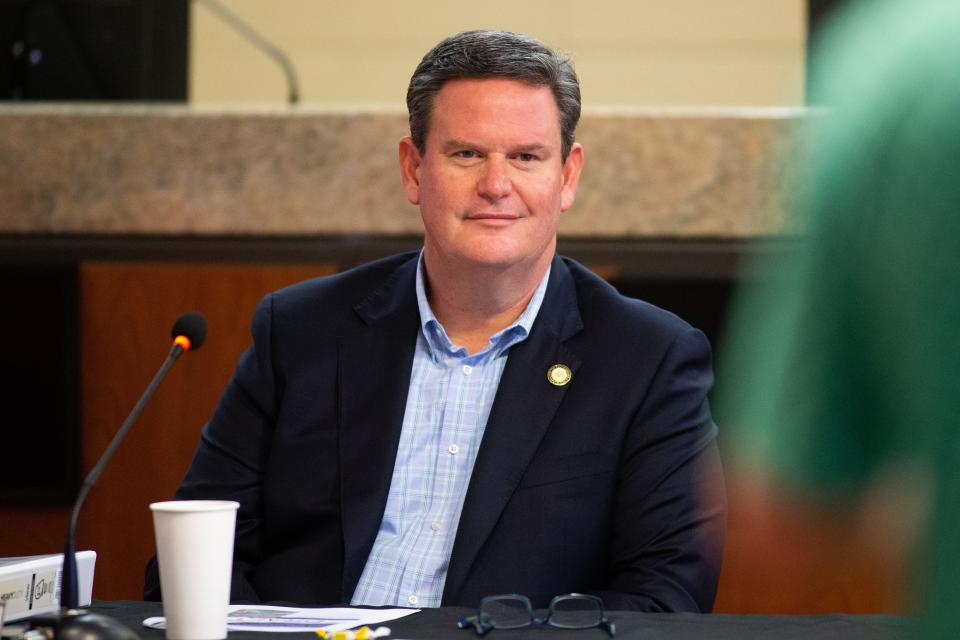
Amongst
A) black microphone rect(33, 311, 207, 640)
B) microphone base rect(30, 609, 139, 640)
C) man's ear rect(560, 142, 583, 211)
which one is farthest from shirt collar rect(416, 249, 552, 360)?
microphone base rect(30, 609, 139, 640)

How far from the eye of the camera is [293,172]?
9.88ft

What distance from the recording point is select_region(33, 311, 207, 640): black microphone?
1.08 meters

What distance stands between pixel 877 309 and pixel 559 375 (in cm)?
138

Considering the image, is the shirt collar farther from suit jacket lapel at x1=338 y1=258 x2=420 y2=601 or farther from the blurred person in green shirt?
the blurred person in green shirt

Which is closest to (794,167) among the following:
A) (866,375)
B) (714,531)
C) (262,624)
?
(866,375)

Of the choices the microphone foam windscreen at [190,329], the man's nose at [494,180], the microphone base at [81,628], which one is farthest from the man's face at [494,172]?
the microphone base at [81,628]

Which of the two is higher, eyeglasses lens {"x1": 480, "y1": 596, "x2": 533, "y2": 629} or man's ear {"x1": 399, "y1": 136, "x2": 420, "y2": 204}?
man's ear {"x1": 399, "y1": 136, "x2": 420, "y2": 204}

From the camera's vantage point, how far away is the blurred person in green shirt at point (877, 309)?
1.73ft

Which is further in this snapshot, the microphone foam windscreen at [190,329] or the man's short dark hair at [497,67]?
the man's short dark hair at [497,67]

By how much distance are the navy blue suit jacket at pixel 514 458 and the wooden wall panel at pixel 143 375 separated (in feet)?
3.00

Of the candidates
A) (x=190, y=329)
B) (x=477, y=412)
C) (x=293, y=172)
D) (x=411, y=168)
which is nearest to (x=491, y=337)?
(x=477, y=412)

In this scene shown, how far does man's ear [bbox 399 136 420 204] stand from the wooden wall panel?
85 cm

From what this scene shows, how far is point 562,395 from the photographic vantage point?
1.89 metres

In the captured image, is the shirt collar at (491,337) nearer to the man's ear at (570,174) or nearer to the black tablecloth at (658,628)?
the man's ear at (570,174)
